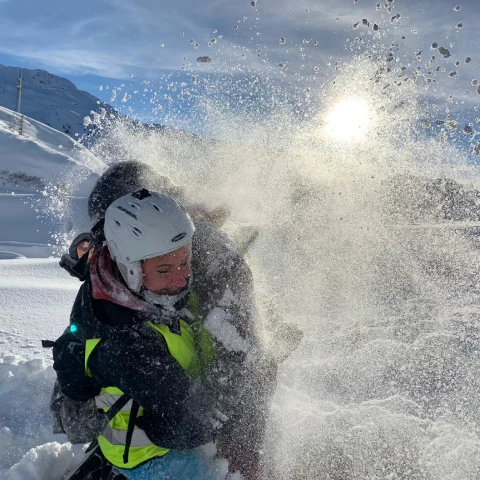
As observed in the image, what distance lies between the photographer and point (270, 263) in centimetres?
902

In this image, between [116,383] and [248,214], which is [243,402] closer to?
[116,383]

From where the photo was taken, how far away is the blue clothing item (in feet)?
7.86

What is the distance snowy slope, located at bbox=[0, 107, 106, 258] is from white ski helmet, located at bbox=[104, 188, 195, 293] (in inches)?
441

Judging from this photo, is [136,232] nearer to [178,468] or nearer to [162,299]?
[162,299]

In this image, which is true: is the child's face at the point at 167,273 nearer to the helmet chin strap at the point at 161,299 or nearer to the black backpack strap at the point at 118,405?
the helmet chin strap at the point at 161,299

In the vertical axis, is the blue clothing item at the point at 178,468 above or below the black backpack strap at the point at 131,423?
below

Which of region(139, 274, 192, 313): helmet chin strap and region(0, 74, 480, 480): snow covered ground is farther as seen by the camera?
region(0, 74, 480, 480): snow covered ground

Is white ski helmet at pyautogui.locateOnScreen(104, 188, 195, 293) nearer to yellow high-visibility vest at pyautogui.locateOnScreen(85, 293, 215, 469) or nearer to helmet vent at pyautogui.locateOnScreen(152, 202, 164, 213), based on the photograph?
helmet vent at pyautogui.locateOnScreen(152, 202, 164, 213)

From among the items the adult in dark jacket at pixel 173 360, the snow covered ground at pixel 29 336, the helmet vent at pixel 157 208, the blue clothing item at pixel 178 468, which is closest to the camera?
the adult in dark jacket at pixel 173 360

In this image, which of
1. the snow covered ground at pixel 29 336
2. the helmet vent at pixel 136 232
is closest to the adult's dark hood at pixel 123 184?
the helmet vent at pixel 136 232

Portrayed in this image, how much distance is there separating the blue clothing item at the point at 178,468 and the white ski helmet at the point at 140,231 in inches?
40.3

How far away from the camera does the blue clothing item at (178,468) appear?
2396 mm

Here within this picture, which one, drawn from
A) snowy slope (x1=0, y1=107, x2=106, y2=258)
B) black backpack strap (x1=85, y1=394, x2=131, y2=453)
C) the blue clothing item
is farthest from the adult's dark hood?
snowy slope (x1=0, y1=107, x2=106, y2=258)

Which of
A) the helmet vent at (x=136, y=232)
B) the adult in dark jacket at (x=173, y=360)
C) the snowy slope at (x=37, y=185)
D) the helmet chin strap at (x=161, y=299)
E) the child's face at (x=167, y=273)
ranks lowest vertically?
the snowy slope at (x=37, y=185)
